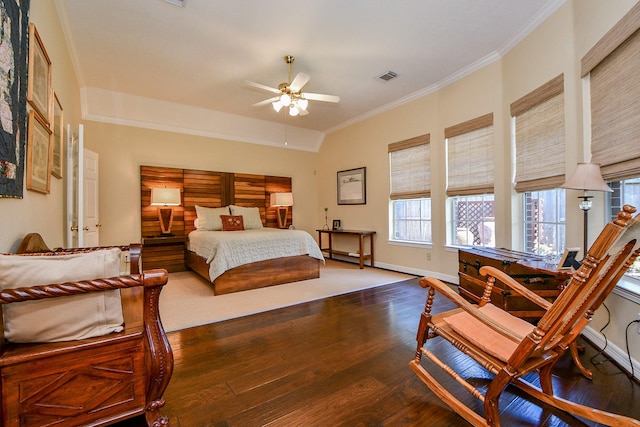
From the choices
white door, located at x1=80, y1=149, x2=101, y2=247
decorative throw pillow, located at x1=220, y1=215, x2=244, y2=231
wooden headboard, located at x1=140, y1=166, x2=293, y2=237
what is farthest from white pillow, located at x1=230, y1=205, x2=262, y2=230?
white door, located at x1=80, y1=149, x2=101, y2=247

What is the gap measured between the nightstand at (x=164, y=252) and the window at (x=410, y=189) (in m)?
3.85

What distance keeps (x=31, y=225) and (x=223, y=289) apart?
83.0 inches

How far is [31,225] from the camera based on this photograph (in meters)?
1.86

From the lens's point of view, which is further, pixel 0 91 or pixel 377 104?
pixel 377 104

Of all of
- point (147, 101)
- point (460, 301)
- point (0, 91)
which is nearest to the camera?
point (0, 91)

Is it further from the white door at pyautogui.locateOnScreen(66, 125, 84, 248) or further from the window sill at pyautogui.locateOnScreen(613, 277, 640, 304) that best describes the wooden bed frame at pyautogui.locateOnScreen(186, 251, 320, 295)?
the window sill at pyautogui.locateOnScreen(613, 277, 640, 304)

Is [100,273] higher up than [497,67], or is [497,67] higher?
[497,67]

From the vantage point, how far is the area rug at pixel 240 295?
2893 millimetres

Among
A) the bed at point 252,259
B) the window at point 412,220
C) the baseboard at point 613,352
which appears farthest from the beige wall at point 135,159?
the baseboard at point 613,352

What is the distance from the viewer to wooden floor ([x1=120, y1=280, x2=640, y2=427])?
1456 mm

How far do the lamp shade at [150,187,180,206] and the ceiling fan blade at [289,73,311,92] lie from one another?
2.90m

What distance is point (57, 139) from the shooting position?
252 centimetres

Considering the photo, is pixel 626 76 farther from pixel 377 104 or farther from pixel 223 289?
pixel 223 289

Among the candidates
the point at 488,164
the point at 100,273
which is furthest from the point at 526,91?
the point at 100,273
